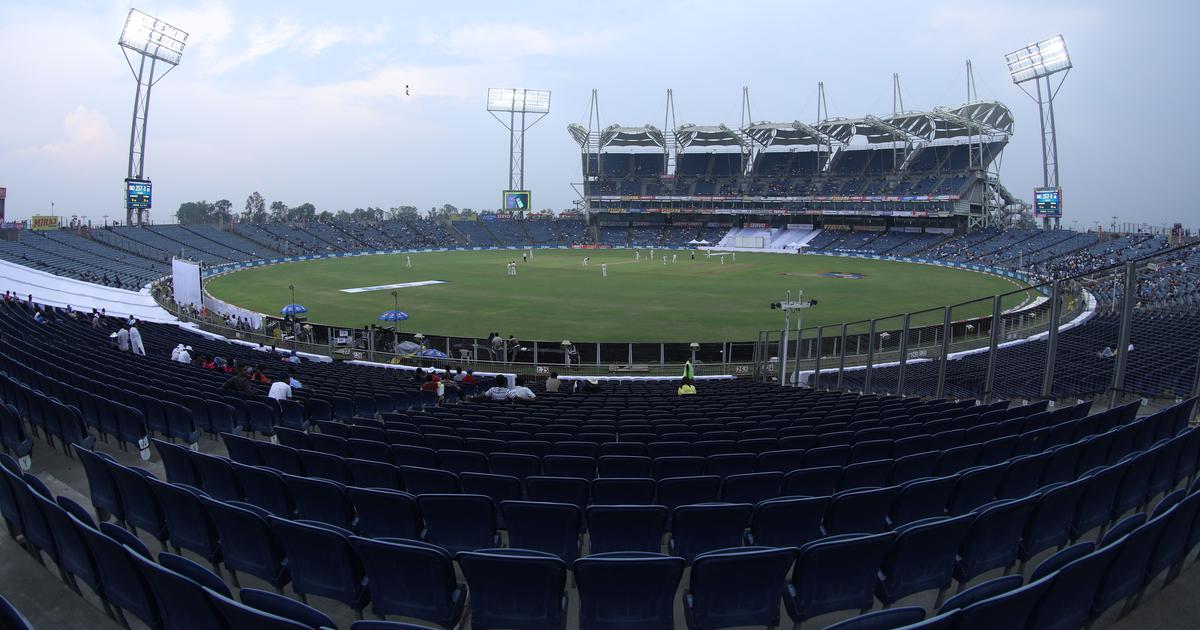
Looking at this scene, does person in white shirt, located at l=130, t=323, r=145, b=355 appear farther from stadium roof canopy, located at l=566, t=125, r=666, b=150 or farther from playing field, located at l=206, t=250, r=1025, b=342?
stadium roof canopy, located at l=566, t=125, r=666, b=150

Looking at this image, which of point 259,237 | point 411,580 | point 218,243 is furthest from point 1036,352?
point 259,237

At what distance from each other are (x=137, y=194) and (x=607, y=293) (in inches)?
2361

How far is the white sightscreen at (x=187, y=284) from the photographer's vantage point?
39.8 metres

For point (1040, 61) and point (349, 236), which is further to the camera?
point (349, 236)

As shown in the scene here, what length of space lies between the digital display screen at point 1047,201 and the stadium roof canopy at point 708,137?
48.2m

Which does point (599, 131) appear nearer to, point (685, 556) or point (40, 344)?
point (40, 344)

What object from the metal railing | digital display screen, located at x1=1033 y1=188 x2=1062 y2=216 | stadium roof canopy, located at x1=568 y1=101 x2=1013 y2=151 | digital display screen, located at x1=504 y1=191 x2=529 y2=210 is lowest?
the metal railing

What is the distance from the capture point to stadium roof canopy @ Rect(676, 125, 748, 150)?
118000 mm

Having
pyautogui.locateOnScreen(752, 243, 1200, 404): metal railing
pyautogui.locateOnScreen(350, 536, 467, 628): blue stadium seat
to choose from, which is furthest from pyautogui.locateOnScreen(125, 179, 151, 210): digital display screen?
pyautogui.locateOnScreen(350, 536, 467, 628): blue stadium seat

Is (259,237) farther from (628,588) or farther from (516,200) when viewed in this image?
(628,588)

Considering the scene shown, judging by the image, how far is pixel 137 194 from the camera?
77000 mm

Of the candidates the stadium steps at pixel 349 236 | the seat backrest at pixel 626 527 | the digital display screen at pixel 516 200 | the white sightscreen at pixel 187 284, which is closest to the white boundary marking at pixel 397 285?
the white sightscreen at pixel 187 284

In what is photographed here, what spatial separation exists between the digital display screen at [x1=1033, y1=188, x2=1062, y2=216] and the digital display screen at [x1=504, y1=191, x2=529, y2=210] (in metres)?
76.8

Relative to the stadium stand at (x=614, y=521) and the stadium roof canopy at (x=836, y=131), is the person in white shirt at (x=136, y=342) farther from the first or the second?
the stadium roof canopy at (x=836, y=131)
